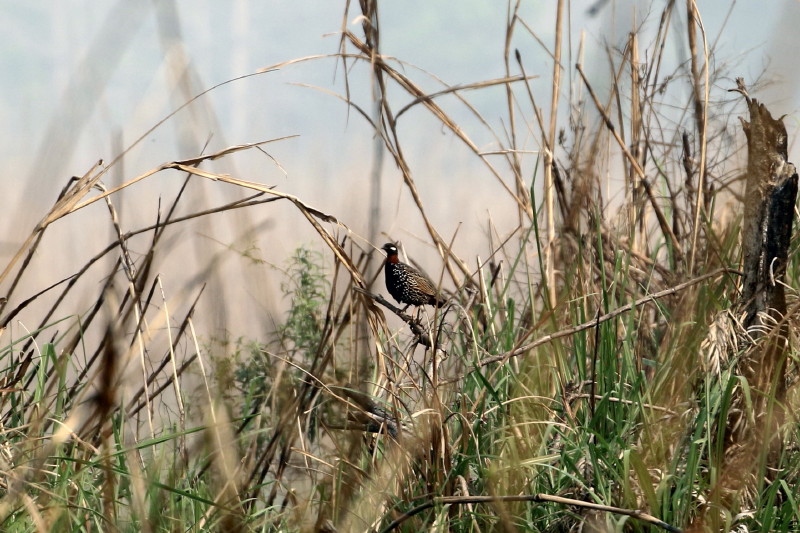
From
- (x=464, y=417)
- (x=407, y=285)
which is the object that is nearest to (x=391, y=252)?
(x=407, y=285)

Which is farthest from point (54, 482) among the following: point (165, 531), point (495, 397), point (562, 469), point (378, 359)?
point (562, 469)

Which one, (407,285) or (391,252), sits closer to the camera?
(407,285)

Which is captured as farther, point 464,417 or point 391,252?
point 391,252

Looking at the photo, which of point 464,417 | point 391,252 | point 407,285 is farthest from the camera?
point 391,252

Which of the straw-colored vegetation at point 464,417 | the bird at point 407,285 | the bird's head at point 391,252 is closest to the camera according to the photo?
the straw-colored vegetation at point 464,417

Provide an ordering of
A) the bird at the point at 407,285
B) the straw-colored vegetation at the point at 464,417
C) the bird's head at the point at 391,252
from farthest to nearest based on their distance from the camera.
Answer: the bird's head at the point at 391,252 < the bird at the point at 407,285 < the straw-colored vegetation at the point at 464,417

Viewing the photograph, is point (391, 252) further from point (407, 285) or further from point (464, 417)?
point (464, 417)

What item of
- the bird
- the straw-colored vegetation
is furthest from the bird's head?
the straw-colored vegetation

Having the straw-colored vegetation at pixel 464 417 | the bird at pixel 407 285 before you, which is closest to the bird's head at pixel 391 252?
the bird at pixel 407 285

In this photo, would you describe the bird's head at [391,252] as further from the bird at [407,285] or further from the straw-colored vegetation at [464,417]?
the straw-colored vegetation at [464,417]

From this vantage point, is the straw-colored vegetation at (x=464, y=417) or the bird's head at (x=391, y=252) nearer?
the straw-colored vegetation at (x=464, y=417)

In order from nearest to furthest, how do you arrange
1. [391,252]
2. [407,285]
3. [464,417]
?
[464,417], [407,285], [391,252]

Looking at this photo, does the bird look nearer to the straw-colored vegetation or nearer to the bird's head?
the bird's head

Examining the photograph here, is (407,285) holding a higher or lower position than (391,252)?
lower
